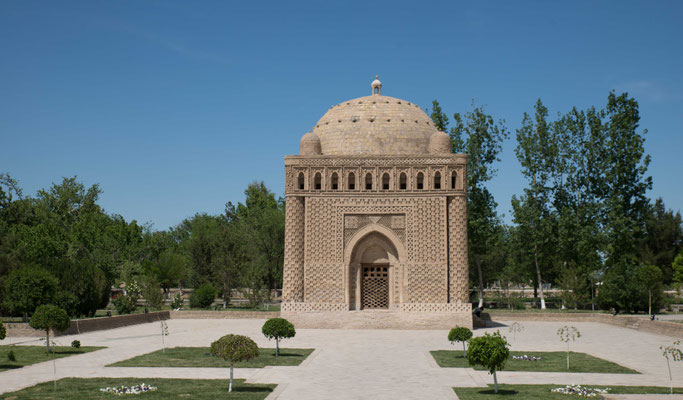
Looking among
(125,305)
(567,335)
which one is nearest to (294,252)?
(125,305)

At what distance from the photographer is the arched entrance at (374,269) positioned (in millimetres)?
29172

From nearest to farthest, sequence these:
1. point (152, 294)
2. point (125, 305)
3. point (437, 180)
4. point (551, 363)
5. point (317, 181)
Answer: point (551, 363), point (437, 180), point (317, 181), point (125, 305), point (152, 294)

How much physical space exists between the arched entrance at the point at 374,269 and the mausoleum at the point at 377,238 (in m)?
0.04

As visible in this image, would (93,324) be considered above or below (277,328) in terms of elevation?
below

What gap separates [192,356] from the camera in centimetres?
1809

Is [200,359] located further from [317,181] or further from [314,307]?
[317,181]

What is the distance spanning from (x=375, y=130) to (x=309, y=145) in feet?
10.2

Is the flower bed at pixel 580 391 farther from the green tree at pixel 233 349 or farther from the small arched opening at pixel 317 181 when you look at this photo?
the small arched opening at pixel 317 181

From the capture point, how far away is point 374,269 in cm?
2980

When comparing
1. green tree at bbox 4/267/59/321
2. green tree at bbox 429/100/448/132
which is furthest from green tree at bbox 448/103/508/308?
green tree at bbox 4/267/59/321

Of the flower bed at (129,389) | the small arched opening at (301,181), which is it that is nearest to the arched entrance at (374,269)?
the small arched opening at (301,181)

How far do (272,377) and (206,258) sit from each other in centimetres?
3131

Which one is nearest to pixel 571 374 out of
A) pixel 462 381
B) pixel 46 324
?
pixel 462 381

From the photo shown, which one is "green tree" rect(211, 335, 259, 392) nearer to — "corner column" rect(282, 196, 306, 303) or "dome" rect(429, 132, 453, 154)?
"corner column" rect(282, 196, 306, 303)
